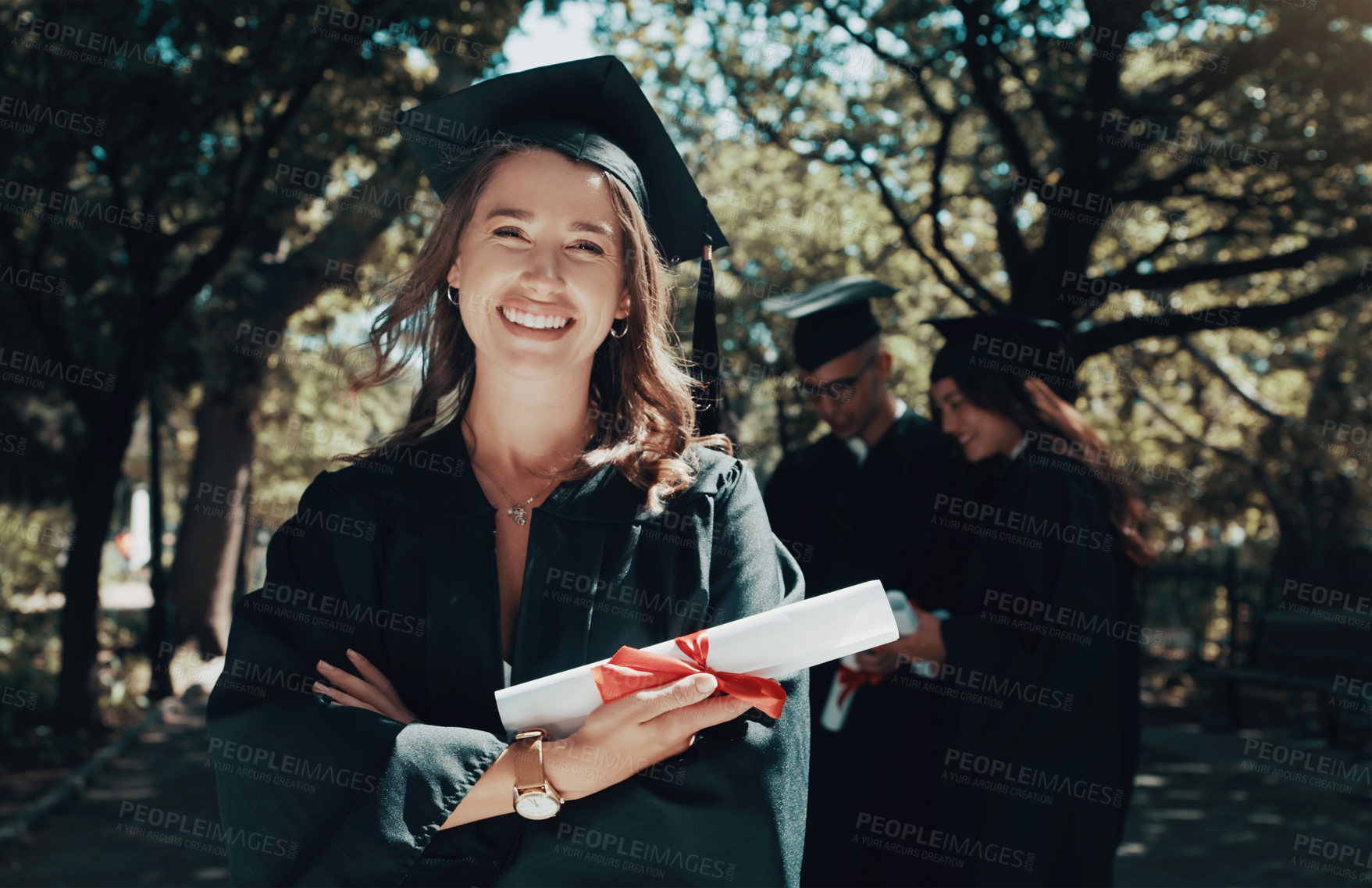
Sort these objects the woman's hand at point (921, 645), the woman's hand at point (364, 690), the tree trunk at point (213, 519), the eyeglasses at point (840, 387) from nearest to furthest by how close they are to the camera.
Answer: the woman's hand at point (364, 690)
the woman's hand at point (921, 645)
the eyeglasses at point (840, 387)
the tree trunk at point (213, 519)

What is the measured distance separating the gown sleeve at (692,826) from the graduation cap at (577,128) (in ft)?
3.26

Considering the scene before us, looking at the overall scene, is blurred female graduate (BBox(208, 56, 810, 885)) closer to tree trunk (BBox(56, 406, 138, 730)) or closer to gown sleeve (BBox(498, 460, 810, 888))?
gown sleeve (BBox(498, 460, 810, 888))

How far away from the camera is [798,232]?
13.7 metres

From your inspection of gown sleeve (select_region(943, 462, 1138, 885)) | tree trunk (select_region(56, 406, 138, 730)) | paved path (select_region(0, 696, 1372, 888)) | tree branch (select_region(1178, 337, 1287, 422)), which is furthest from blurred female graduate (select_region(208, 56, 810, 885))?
tree branch (select_region(1178, 337, 1287, 422))

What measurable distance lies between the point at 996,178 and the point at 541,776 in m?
10.7

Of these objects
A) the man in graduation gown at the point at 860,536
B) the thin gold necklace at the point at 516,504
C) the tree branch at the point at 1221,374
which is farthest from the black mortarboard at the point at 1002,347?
the tree branch at the point at 1221,374

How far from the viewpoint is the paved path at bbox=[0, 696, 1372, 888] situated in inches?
242

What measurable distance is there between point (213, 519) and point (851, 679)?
36.7ft

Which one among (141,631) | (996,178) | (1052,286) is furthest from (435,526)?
(141,631)

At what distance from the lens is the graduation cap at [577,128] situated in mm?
2055

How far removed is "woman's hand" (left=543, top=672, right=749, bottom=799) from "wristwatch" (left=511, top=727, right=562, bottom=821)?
0.05ft

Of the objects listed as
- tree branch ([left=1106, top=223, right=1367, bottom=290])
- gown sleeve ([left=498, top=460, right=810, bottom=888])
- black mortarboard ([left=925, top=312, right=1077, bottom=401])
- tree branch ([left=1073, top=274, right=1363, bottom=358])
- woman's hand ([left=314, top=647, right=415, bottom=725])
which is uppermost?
tree branch ([left=1106, top=223, right=1367, bottom=290])

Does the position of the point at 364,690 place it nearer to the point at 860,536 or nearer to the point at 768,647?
the point at 768,647

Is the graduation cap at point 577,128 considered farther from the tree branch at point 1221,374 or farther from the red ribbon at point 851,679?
the tree branch at point 1221,374
